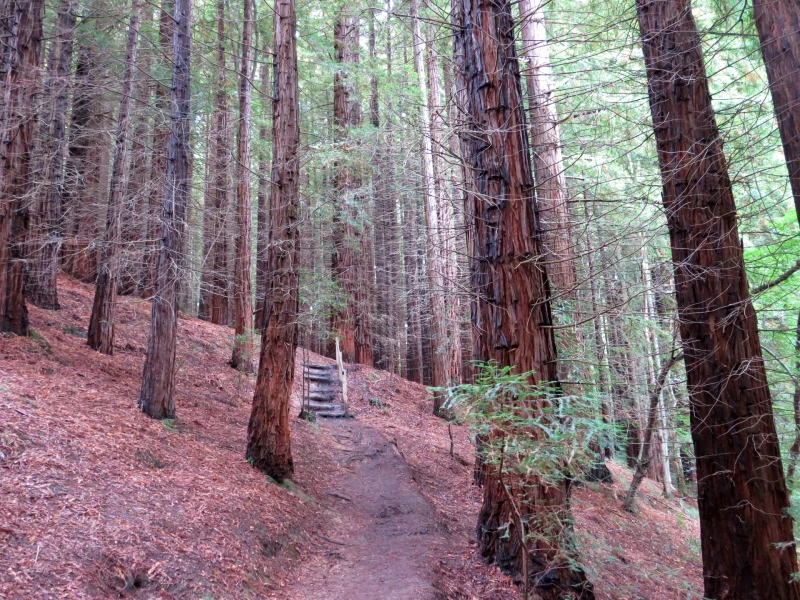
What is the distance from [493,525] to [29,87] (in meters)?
9.64

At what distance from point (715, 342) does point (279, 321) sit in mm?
5412

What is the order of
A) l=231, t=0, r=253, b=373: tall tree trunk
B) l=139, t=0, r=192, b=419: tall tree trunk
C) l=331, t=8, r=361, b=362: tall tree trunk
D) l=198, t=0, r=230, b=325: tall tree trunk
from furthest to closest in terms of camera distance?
l=331, t=8, r=361, b=362: tall tree trunk < l=231, t=0, r=253, b=373: tall tree trunk < l=198, t=0, r=230, b=325: tall tree trunk < l=139, t=0, r=192, b=419: tall tree trunk

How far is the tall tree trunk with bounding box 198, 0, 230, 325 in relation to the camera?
11.0 m

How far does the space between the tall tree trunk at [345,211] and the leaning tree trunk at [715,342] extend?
9.20 m

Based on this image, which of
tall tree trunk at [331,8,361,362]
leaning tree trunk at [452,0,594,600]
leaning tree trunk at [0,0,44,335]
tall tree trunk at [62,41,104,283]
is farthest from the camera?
tall tree trunk at [331,8,361,362]

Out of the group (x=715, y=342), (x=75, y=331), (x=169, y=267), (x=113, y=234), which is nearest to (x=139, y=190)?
(x=113, y=234)

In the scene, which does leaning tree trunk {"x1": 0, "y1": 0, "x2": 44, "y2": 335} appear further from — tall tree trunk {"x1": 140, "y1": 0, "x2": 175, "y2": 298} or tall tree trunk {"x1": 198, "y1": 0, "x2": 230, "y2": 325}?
tall tree trunk {"x1": 198, "y1": 0, "x2": 230, "y2": 325}

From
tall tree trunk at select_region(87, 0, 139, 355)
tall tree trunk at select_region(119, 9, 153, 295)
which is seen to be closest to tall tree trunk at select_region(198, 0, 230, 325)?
tall tree trunk at select_region(119, 9, 153, 295)

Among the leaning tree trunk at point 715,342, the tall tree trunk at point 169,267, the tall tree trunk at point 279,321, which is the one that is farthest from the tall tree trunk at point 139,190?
the leaning tree trunk at point 715,342

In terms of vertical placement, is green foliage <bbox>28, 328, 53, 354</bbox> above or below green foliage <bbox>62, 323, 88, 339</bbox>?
below

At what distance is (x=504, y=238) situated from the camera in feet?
15.9

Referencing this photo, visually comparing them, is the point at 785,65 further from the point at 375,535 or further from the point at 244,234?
the point at 244,234

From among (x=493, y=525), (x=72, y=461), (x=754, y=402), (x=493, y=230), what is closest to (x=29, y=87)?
(x=72, y=461)

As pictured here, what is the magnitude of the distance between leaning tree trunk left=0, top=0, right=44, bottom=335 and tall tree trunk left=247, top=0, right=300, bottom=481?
13.6 feet
